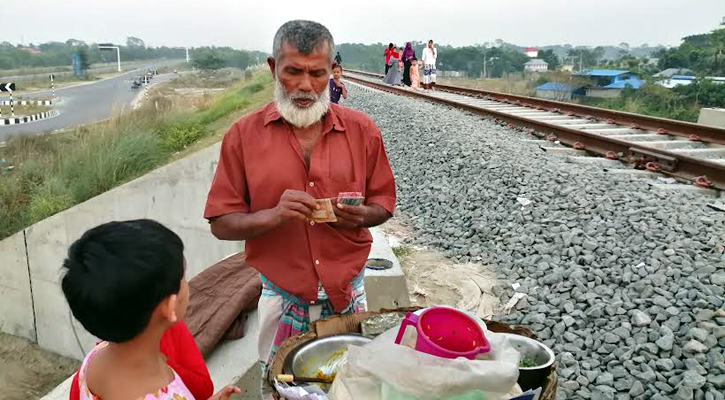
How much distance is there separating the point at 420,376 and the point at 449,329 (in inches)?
11.2

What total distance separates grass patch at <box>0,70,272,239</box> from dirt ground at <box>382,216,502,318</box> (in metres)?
7.31

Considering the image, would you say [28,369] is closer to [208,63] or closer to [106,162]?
[106,162]

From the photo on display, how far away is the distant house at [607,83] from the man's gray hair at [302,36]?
32.5m

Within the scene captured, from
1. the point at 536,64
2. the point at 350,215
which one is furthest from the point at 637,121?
the point at 536,64

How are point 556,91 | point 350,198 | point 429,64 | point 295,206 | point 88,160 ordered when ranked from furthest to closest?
point 556,91 → point 429,64 → point 88,160 → point 350,198 → point 295,206

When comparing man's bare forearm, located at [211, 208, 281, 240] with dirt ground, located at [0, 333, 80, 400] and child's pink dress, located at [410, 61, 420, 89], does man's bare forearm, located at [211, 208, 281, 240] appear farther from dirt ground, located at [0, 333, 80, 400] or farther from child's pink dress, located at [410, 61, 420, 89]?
child's pink dress, located at [410, 61, 420, 89]

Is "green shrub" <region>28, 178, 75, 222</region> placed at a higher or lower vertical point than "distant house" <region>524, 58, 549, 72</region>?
lower

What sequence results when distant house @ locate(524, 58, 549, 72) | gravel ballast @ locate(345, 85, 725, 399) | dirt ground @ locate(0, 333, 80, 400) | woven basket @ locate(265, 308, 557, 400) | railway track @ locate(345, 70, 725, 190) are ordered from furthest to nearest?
distant house @ locate(524, 58, 549, 72) < dirt ground @ locate(0, 333, 80, 400) < railway track @ locate(345, 70, 725, 190) < gravel ballast @ locate(345, 85, 725, 399) < woven basket @ locate(265, 308, 557, 400)

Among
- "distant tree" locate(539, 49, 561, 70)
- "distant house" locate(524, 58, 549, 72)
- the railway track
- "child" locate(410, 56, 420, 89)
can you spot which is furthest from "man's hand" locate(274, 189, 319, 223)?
"distant tree" locate(539, 49, 561, 70)

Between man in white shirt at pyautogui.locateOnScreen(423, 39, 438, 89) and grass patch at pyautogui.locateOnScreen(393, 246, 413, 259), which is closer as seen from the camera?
grass patch at pyautogui.locateOnScreen(393, 246, 413, 259)

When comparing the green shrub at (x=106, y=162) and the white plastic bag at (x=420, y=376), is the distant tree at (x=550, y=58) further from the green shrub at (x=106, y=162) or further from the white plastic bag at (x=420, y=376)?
the white plastic bag at (x=420, y=376)

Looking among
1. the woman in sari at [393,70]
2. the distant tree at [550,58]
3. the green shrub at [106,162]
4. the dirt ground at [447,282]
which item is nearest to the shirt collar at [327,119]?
the dirt ground at [447,282]

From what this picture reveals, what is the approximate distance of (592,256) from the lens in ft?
13.0

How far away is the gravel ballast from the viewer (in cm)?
287
